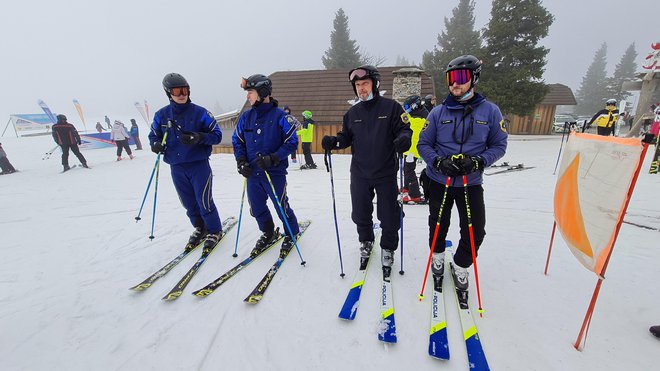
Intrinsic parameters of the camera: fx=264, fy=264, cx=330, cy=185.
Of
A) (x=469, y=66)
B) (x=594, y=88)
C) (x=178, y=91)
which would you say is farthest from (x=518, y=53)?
(x=594, y=88)

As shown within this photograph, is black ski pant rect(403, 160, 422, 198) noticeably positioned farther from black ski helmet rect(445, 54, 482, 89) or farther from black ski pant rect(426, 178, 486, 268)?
black ski helmet rect(445, 54, 482, 89)

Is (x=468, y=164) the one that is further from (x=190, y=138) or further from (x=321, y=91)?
(x=321, y=91)

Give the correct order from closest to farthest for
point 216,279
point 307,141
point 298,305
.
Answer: point 298,305 < point 216,279 < point 307,141

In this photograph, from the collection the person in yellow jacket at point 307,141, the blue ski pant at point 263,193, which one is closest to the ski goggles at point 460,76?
the blue ski pant at point 263,193

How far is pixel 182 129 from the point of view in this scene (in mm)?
3656

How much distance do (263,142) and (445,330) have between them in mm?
2900

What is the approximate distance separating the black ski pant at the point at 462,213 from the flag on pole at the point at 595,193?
769mm

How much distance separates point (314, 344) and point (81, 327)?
A: 2331 mm

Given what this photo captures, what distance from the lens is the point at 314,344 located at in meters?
2.33

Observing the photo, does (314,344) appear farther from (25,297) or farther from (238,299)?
(25,297)

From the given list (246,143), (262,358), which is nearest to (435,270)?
(262,358)

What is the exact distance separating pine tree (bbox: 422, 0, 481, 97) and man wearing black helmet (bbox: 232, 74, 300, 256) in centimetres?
2303

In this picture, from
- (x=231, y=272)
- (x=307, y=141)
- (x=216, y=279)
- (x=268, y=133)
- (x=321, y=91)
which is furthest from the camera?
(x=321, y=91)

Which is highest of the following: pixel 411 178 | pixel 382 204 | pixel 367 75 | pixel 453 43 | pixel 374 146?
pixel 453 43
